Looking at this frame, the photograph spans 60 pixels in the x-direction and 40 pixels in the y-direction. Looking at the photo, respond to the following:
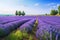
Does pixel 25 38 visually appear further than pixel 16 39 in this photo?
Yes

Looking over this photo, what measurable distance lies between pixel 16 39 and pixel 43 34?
36.3 inches

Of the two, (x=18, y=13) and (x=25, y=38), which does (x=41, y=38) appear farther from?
(x=18, y=13)

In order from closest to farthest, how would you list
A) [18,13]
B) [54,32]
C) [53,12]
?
1. [54,32]
2. [53,12]
3. [18,13]

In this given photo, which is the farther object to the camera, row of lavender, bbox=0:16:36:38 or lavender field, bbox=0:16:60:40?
row of lavender, bbox=0:16:36:38

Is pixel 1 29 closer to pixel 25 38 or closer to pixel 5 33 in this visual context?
pixel 5 33

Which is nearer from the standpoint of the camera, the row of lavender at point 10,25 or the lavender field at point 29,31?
the lavender field at point 29,31

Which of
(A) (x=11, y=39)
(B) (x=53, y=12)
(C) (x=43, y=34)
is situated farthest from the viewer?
(B) (x=53, y=12)

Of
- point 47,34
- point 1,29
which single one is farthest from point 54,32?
point 1,29

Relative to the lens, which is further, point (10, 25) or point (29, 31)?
point (10, 25)

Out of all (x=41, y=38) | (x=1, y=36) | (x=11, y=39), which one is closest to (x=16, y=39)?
(x=11, y=39)

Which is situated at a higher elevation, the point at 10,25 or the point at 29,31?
the point at 10,25

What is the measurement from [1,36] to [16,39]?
1206 mm

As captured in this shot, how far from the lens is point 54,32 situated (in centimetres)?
410

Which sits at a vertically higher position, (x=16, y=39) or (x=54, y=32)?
(x=54, y=32)
